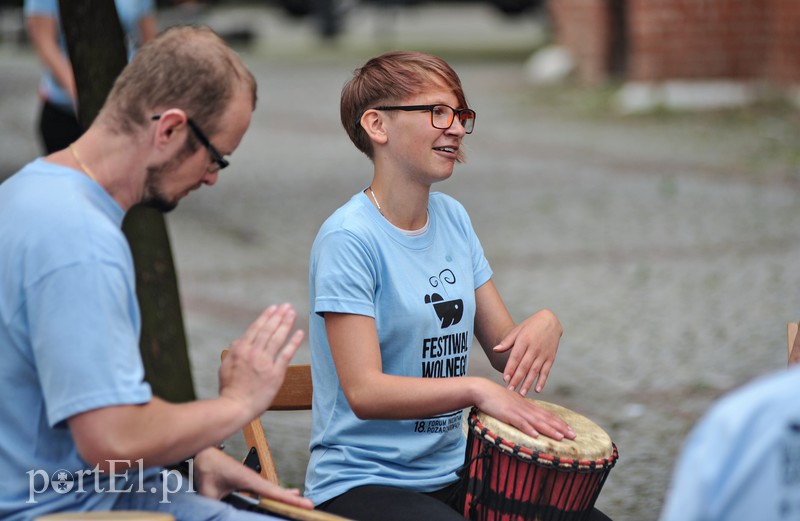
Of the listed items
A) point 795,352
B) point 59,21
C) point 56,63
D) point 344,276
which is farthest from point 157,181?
point 56,63

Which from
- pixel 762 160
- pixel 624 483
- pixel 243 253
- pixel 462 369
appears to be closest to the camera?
pixel 462 369

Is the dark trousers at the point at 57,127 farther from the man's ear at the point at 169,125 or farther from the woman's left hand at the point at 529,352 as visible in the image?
the man's ear at the point at 169,125

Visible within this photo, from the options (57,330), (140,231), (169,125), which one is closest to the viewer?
(57,330)

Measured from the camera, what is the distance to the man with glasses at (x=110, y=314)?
2.02 meters

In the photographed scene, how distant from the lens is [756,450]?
62.6 inches

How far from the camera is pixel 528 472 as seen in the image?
266cm

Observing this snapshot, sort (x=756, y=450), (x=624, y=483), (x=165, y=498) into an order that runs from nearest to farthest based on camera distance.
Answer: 1. (x=756, y=450)
2. (x=165, y=498)
3. (x=624, y=483)

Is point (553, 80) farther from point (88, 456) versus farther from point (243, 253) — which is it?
point (88, 456)

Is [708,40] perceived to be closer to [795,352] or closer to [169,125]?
[795,352]

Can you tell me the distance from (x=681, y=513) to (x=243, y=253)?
6.69 m

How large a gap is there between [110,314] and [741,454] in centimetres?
106

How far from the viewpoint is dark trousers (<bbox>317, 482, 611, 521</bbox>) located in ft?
8.51

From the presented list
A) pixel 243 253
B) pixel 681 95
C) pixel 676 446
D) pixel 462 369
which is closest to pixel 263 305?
pixel 243 253

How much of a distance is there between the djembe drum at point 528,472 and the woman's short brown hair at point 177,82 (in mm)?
963
